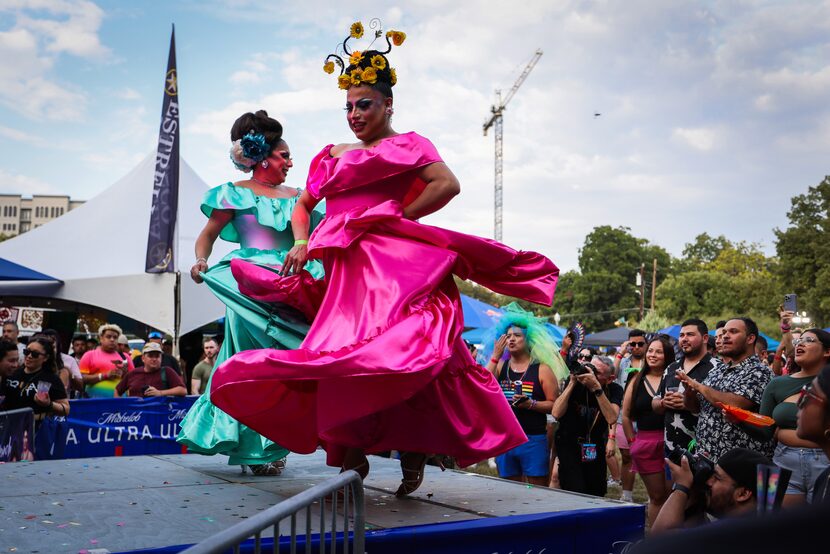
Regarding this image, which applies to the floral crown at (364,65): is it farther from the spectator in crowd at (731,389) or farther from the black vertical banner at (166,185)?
the black vertical banner at (166,185)

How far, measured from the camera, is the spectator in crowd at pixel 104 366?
9.99 metres

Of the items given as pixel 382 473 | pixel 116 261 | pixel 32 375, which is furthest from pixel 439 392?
pixel 116 261

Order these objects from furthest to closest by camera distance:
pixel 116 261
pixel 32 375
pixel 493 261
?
pixel 116 261, pixel 32 375, pixel 493 261

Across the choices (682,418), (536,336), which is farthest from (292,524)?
(536,336)

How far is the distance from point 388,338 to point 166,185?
36.1 feet

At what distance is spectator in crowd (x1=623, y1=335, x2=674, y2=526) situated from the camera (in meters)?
6.08

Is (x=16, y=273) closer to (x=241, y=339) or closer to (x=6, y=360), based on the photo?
(x=6, y=360)

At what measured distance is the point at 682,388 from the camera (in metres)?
5.56

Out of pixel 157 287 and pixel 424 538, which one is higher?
pixel 157 287

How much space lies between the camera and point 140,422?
27.6ft

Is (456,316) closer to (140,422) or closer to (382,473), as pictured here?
(382,473)

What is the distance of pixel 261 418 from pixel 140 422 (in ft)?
17.3

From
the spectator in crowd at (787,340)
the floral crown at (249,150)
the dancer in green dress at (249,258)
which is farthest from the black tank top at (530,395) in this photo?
the floral crown at (249,150)

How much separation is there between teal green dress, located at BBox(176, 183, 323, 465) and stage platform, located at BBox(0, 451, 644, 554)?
0.18 meters
